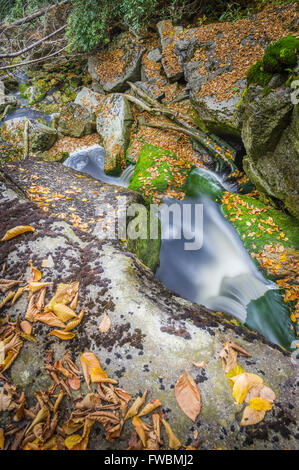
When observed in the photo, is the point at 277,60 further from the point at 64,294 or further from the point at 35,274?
the point at 35,274

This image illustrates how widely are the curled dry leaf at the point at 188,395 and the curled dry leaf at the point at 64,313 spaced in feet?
4.94

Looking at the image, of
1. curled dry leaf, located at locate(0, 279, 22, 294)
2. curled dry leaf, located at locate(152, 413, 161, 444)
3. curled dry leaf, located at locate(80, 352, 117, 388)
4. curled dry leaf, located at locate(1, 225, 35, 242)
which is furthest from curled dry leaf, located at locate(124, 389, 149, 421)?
curled dry leaf, located at locate(1, 225, 35, 242)

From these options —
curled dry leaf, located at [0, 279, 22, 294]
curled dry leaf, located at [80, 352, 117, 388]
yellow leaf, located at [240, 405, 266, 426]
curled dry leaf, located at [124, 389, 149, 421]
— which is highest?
curled dry leaf, located at [0, 279, 22, 294]

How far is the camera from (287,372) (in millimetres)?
2645

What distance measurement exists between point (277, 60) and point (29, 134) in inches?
392

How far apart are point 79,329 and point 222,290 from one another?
3.96m

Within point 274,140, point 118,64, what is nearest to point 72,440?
point 274,140

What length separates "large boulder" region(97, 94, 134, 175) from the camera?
9539 mm

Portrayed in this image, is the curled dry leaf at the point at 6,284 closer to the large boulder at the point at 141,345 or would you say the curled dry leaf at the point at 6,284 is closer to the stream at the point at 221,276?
the large boulder at the point at 141,345

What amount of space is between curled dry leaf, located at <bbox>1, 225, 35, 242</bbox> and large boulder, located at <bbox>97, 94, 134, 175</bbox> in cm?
638

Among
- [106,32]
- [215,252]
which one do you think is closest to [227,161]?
[215,252]

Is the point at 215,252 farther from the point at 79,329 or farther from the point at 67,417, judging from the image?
the point at 67,417

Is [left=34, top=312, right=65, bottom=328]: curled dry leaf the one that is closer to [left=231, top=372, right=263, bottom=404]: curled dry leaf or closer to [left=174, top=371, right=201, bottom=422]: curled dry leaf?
[left=174, top=371, right=201, bottom=422]: curled dry leaf
